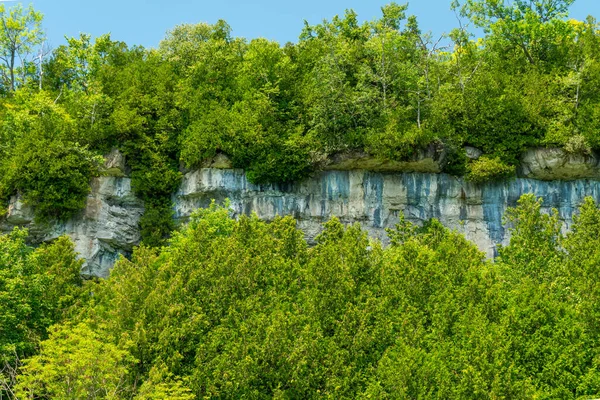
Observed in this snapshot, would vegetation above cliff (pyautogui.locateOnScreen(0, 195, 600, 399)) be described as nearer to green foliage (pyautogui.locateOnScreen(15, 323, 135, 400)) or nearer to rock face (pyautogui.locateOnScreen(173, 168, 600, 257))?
→ green foliage (pyautogui.locateOnScreen(15, 323, 135, 400))

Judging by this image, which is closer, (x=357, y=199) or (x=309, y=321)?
(x=309, y=321)

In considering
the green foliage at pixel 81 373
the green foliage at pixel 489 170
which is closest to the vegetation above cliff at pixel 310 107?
the green foliage at pixel 489 170

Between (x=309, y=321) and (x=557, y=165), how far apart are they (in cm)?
1559

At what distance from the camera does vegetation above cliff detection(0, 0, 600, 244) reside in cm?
3028

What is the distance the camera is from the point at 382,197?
30.7 m

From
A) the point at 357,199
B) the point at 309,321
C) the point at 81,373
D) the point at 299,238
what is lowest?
the point at 81,373

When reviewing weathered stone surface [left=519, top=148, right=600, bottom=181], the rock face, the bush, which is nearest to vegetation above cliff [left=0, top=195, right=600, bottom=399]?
the bush

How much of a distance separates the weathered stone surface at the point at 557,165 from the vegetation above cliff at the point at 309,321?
670 cm

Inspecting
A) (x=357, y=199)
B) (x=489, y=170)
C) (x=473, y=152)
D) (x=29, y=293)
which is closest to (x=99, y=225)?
(x=29, y=293)

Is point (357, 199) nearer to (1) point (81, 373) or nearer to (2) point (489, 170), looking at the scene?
(2) point (489, 170)

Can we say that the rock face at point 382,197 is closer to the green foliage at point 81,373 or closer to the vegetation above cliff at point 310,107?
the vegetation above cliff at point 310,107

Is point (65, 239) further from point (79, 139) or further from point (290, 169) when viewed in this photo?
point (290, 169)

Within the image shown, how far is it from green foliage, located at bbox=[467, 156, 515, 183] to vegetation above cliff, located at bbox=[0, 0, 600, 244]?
5cm

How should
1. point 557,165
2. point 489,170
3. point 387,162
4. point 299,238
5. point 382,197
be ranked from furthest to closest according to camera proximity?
point 382,197 < point 387,162 < point 557,165 < point 489,170 < point 299,238
